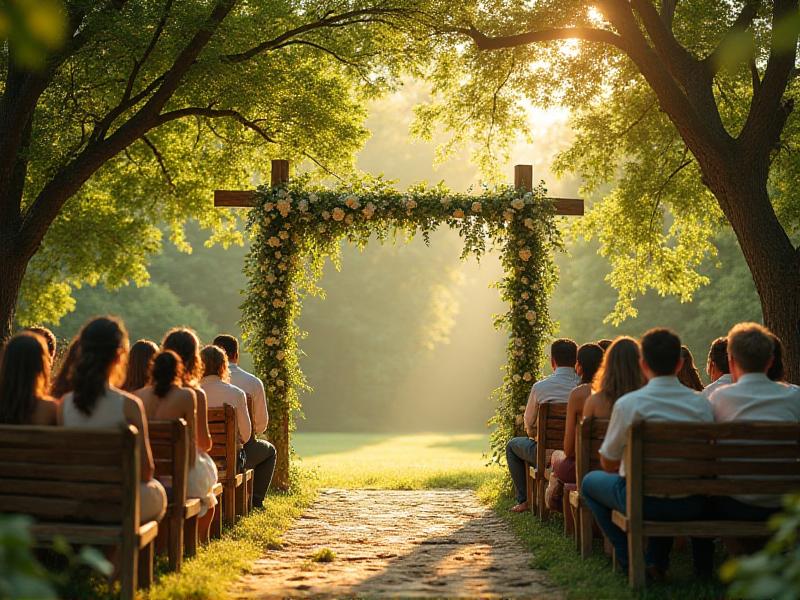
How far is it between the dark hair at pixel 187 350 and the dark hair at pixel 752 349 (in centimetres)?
364

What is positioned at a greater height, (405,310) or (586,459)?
(405,310)

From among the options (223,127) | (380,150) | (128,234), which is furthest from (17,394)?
(380,150)

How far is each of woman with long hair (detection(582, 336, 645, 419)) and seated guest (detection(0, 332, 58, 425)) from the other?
357 centimetres

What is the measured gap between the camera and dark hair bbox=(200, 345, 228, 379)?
891 centimetres

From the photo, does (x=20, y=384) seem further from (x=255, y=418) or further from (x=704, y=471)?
(x=255, y=418)

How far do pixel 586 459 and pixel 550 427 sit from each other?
2158 millimetres

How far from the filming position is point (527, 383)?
12328 millimetres

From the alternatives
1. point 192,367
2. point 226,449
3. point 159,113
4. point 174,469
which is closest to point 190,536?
point 174,469

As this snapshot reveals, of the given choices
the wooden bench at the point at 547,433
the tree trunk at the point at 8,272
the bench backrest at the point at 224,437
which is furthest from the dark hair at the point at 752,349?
the tree trunk at the point at 8,272

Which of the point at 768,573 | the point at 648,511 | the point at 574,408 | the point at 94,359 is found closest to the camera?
the point at 768,573

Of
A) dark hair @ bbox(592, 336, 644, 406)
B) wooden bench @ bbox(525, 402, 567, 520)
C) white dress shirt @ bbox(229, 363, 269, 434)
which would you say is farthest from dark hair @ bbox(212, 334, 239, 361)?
dark hair @ bbox(592, 336, 644, 406)

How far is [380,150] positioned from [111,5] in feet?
150

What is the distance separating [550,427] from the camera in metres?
9.07

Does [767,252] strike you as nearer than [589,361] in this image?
No
